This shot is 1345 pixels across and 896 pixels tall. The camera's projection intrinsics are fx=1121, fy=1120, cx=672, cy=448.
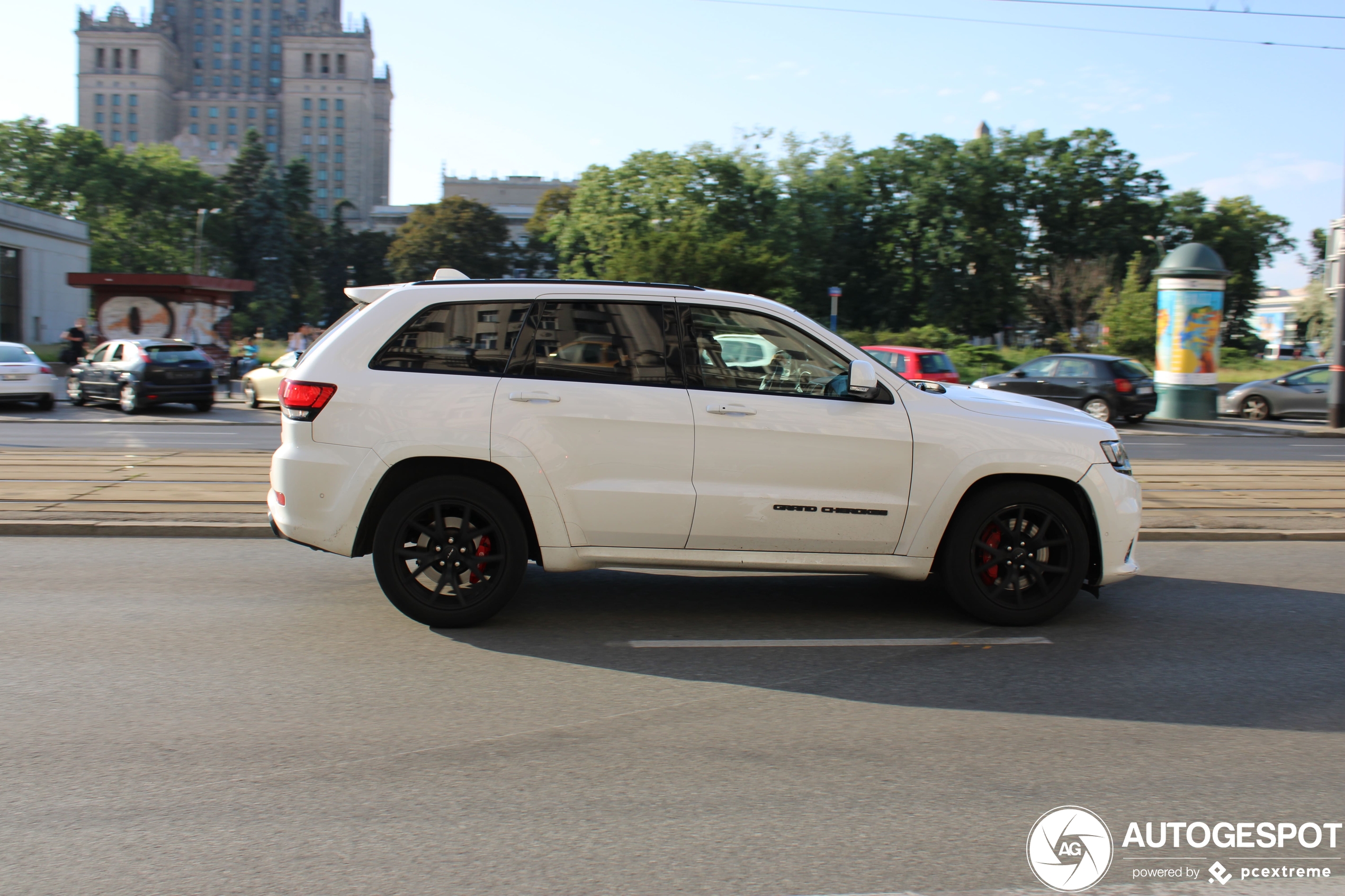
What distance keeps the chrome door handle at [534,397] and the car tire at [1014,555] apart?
220 cm

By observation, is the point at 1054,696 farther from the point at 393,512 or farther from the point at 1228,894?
the point at 393,512

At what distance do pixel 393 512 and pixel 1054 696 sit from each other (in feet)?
10.7

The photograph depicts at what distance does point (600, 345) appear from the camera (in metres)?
5.79

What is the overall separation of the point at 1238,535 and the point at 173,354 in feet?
66.3

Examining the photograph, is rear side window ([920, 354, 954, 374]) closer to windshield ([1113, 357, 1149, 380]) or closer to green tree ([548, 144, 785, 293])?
windshield ([1113, 357, 1149, 380])

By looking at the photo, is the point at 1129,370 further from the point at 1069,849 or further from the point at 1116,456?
the point at 1069,849

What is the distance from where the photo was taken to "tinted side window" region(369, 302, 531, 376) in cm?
575

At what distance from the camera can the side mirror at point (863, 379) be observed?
5.66m

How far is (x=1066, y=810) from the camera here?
363 cm

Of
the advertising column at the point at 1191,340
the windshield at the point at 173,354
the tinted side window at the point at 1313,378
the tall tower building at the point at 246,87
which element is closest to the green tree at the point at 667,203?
the advertising column at the point at 1191,340

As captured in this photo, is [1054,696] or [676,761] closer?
[676,761]

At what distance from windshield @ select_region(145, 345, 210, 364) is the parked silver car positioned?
23403mm

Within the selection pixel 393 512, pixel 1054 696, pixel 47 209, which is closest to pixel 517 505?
pixel 393 512

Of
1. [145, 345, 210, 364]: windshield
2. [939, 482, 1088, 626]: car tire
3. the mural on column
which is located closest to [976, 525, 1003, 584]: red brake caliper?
[939, 482, 1088, 626]: car tire
